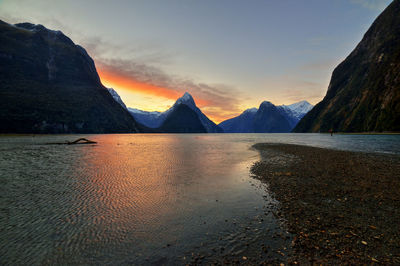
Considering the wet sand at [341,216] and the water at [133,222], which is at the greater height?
the wet sand at [341,216]

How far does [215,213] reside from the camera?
10.8 meters

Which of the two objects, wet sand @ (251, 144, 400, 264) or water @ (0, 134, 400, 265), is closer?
wet sand @ (251, 144, 400, 264)

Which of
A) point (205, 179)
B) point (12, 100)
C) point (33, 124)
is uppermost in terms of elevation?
point (12, 100)

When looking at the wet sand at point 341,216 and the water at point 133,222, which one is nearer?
the wet sand at point 341,216

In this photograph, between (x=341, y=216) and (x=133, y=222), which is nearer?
(x=133, y=222)

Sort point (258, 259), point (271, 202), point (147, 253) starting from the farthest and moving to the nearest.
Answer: point (271, 202) < point (147, 253) < point (258, 259)

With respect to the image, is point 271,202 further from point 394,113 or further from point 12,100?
point 12,100

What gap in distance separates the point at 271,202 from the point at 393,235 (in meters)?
5.70

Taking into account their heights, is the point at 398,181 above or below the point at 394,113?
below

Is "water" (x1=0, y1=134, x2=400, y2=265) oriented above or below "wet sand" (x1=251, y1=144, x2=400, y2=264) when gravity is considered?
below

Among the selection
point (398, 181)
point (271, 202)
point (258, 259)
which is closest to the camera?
point (258, 259)

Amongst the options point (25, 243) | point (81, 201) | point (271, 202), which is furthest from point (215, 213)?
point (81, 201)

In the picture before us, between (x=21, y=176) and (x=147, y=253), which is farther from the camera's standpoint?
(x=21, y=176)

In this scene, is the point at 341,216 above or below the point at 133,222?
above
